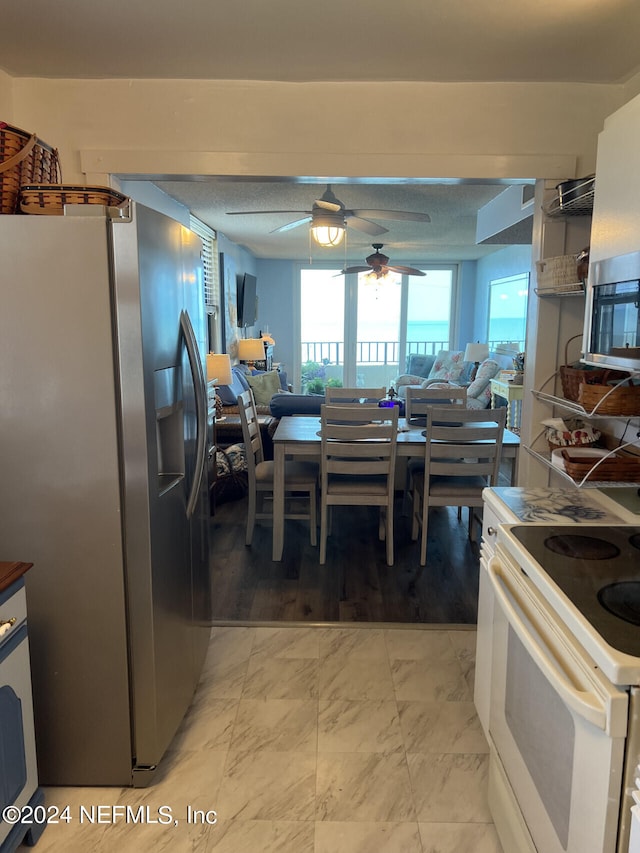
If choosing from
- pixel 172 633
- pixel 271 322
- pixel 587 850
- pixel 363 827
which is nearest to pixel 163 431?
pixel 172 633

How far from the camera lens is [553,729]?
1.24 meters

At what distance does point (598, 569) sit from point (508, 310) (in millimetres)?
6924

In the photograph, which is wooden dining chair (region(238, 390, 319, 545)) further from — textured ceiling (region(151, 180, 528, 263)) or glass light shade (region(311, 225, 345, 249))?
textured ceiling (region(151, 180, 528, 263))

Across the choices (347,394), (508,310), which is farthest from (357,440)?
(508,310)

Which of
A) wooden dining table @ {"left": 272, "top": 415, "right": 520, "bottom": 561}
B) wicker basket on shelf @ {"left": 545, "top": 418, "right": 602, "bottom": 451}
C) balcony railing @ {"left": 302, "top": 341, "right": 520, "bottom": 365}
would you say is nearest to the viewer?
wicker basket on shelf @ {"left": 545, "top": 418, "right": 602, "bottom": 451}

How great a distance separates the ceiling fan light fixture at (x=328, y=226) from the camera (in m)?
4.02

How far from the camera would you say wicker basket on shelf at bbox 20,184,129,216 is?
1657 millimetres

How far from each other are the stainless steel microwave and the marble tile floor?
1.37 m

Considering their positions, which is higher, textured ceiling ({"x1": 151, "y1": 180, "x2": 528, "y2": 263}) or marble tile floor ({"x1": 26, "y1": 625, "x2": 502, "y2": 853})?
textured ceiling ({"x1": 151, "y1": 180, "x2": 528, "y2": 263})

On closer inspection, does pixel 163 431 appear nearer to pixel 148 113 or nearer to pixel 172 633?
pixel 172 633

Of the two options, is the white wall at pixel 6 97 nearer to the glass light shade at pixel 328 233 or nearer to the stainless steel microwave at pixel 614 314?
the glass light shade at pixel 328 233

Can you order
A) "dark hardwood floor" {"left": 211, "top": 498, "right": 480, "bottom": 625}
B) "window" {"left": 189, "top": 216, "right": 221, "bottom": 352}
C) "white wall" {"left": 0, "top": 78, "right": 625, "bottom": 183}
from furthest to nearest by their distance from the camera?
"window" {"left": 189, "top": 216, "right": 221, "bottom": 352}, "dark hardwood floor" {"left": 211, "top": 498, "right": 480, "bottom": 625}, "white wall" {"left": 0, "top": 78, "right": 625, "bottom": 183}

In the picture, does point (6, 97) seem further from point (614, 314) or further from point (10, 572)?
point (614, 314)

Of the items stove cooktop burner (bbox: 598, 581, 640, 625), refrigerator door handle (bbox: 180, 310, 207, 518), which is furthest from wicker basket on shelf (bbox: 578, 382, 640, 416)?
refrigerator door handle (bbox: 180, 310, 207, 518)
